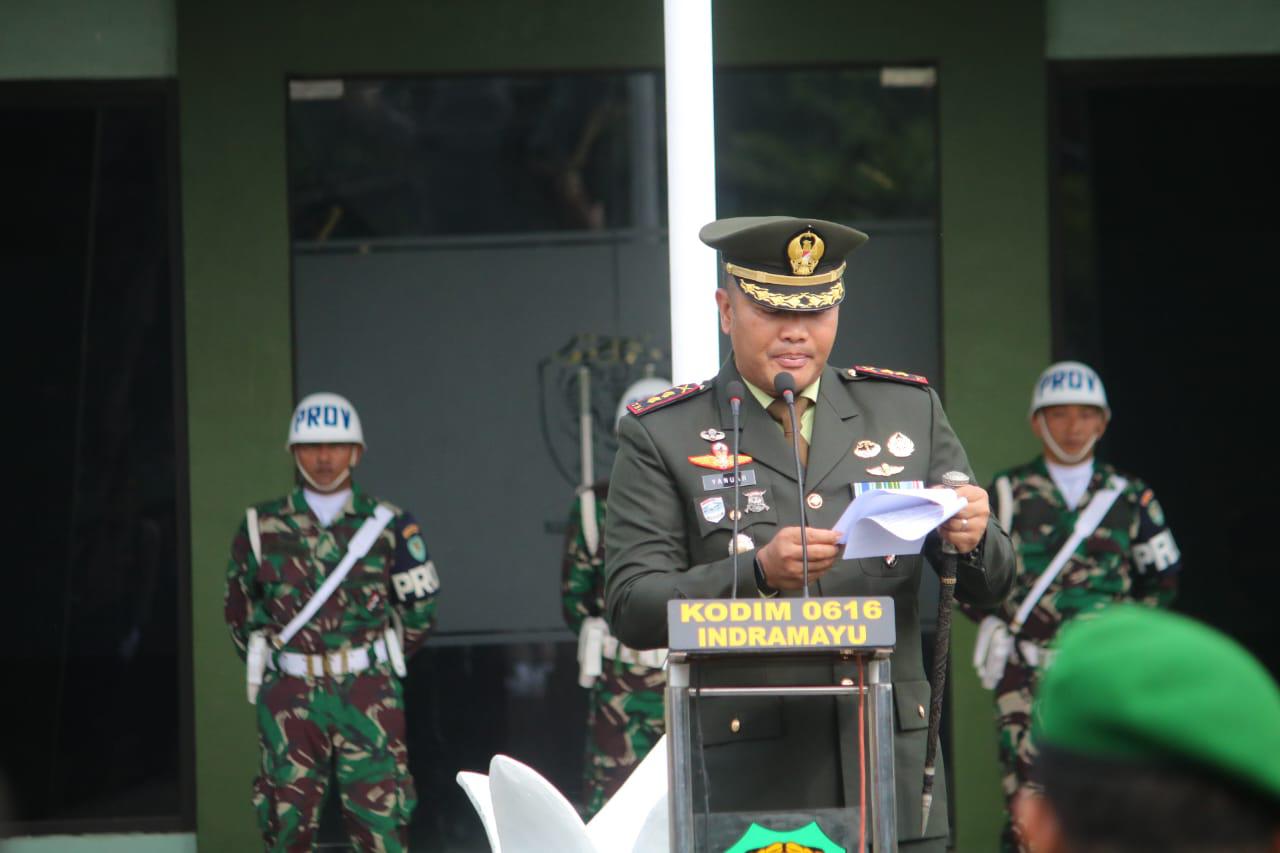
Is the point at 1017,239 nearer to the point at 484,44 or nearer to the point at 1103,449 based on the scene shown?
the point at 1103,449

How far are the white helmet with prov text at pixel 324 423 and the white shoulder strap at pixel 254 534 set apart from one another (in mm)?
315

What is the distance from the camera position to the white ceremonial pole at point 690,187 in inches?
169

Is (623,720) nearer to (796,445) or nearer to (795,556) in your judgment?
(796,445)

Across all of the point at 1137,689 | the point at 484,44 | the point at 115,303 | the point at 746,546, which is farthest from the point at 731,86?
the point at 1137,689

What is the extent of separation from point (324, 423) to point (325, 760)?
127cm

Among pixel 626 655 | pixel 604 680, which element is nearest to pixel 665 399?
pixel 626 655

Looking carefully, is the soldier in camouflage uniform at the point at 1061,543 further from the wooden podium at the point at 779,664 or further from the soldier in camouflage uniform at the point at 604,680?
the wooden podium at the point at 779,664

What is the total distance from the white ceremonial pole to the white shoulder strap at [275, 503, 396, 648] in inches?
108

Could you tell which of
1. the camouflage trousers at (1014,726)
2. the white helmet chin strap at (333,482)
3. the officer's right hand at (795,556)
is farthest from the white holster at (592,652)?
the officer's right hand at (795,556)

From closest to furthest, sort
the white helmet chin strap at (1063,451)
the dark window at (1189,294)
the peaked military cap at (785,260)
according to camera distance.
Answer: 1. the peaked military cap at (785,260)
2. the white helmet chin strap at (1063,451)
3. the dark window at (1189,294)

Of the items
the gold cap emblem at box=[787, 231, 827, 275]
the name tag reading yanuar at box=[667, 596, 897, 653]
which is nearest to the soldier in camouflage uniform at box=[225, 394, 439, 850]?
the gold cap emblem at box=[787, 231, 827, 275]

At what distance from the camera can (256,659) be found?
669 centimetres

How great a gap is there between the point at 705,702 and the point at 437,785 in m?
4.94

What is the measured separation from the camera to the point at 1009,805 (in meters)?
6.94
